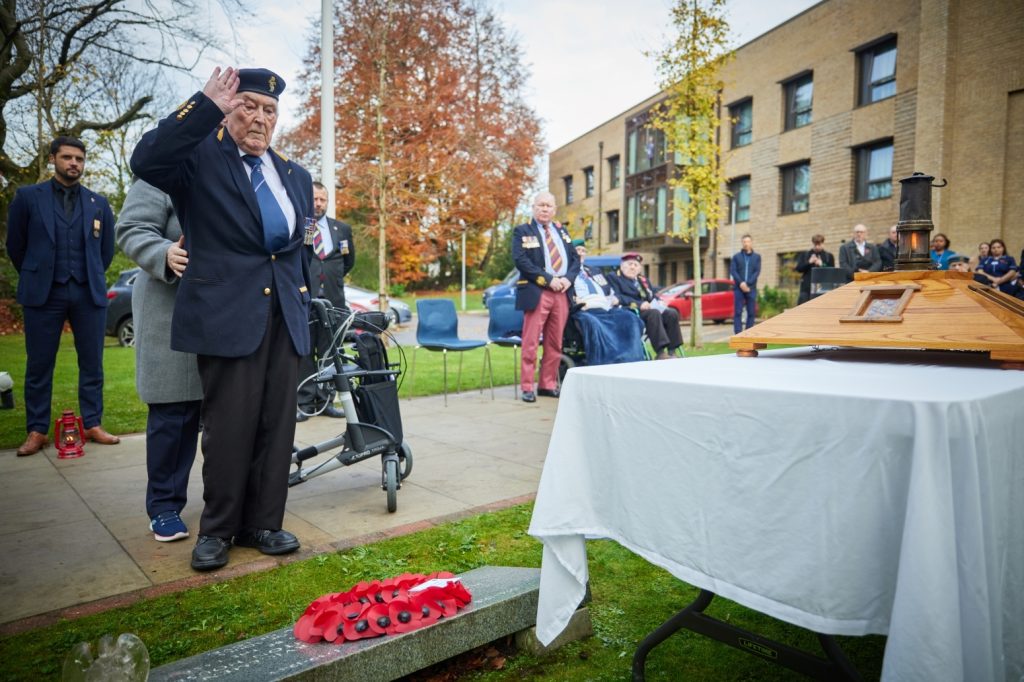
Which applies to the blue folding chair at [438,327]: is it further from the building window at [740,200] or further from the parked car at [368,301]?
the building window at [740,200]

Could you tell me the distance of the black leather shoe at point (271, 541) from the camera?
3094 millimetres

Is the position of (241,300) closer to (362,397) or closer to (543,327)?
(362,397)

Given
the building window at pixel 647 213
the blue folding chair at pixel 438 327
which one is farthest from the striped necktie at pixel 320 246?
the building window at pixel 647 213

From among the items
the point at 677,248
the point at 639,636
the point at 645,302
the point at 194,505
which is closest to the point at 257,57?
the point at 194,505

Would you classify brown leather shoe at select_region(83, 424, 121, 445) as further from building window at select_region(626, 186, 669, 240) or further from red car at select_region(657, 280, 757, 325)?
building window at select_region(626, 186, 669, 240)

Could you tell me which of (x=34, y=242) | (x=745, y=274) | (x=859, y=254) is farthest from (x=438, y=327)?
(x=745, y=274)

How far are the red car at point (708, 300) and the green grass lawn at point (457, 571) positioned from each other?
1699 centimetres

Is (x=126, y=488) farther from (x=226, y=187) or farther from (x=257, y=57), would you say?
(x=257, y=57)

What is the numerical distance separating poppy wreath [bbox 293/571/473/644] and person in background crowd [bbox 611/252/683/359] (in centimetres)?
658

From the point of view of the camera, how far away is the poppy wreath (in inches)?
77.9

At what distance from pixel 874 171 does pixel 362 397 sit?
20596 mm

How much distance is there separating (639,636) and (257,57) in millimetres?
3767

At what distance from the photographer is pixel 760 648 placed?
1831 mm

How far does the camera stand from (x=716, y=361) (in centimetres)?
202
